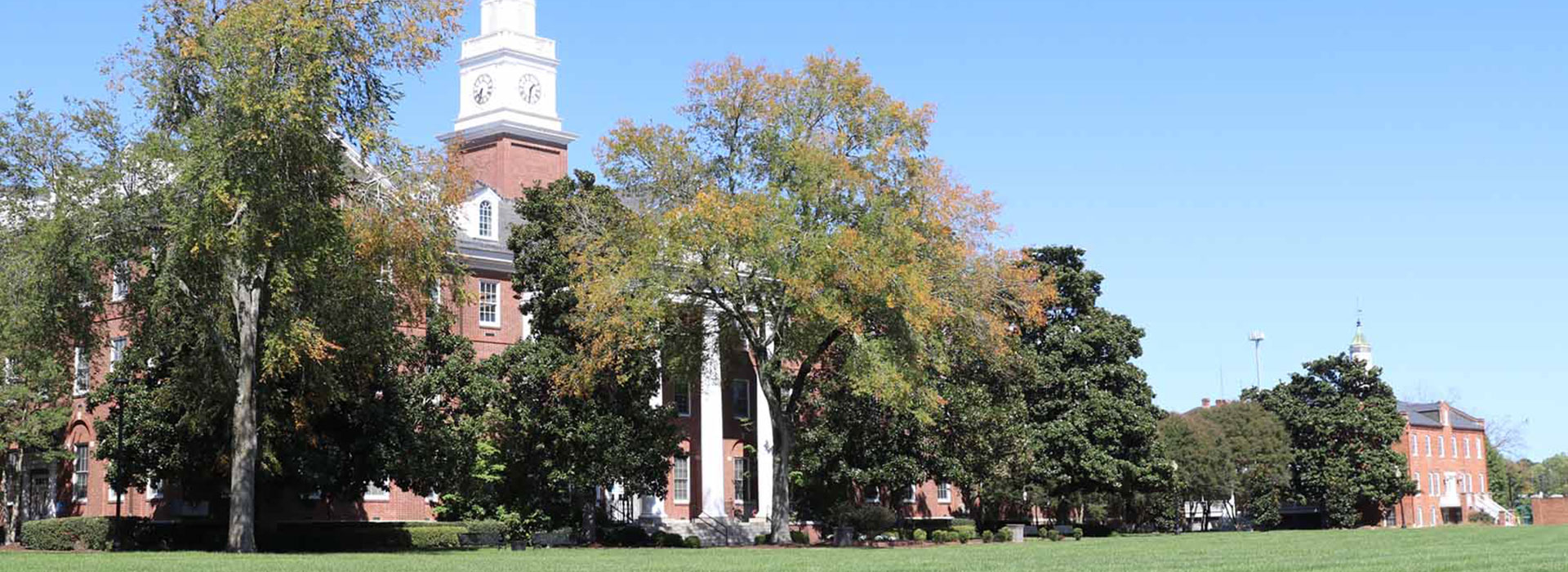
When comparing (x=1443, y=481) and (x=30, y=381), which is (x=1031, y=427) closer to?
(x=30, y=381)

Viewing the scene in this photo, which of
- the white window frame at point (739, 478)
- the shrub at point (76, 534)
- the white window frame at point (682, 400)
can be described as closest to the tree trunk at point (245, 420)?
the shrub at point (76, 534)

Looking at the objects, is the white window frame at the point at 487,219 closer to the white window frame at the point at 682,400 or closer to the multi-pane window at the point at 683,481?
the white window frame at the point at 682,400

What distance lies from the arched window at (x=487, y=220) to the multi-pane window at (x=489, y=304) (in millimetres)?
2953

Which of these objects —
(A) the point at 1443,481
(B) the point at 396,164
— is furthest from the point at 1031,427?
(A) the point at 1443,481

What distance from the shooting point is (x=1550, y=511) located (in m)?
99.2

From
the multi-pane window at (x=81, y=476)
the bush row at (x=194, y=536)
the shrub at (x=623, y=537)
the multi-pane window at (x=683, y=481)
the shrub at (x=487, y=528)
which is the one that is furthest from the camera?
the multi-pane window at (x=683, y=481)

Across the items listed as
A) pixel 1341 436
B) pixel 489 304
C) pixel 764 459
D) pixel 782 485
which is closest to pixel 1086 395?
pixel 764 459

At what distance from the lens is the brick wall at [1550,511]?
323ft

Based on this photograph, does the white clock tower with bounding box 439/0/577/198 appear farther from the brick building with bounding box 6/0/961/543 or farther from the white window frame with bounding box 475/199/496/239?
the white window frame with bounding box 475/199/496/239

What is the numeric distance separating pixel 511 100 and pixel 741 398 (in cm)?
2004

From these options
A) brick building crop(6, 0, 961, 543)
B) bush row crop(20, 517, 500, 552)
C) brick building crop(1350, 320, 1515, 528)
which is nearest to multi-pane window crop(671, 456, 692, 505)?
brick building crop(6, 0, 961, 543)

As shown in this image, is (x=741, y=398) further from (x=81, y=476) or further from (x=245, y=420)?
(x=245, y=420)

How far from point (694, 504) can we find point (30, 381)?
22.0m

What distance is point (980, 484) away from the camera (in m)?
59.5
